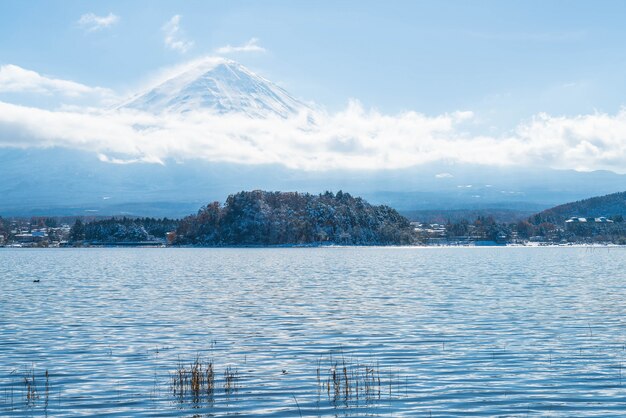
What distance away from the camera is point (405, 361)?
29.9m

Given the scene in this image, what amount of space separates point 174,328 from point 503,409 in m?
21.3

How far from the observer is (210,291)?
63.8 meters

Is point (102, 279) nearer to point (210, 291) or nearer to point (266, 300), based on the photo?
point (210, 291)

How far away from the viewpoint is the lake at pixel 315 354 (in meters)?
23.5

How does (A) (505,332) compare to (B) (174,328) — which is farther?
(B) (174,328)

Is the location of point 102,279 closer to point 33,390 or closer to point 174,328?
point 174,328

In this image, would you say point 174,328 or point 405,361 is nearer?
point 405,361

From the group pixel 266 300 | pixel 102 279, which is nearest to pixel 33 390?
pixel 266 300

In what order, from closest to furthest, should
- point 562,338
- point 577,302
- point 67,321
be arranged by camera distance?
point 562,338 → point 67,321 → point 577,302

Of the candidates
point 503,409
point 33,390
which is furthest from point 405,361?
point 33,390

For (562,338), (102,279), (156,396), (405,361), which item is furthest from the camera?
(102,279)

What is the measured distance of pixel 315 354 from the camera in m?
31.9

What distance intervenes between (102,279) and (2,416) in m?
60.9

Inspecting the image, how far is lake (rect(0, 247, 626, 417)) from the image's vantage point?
77.2ft
